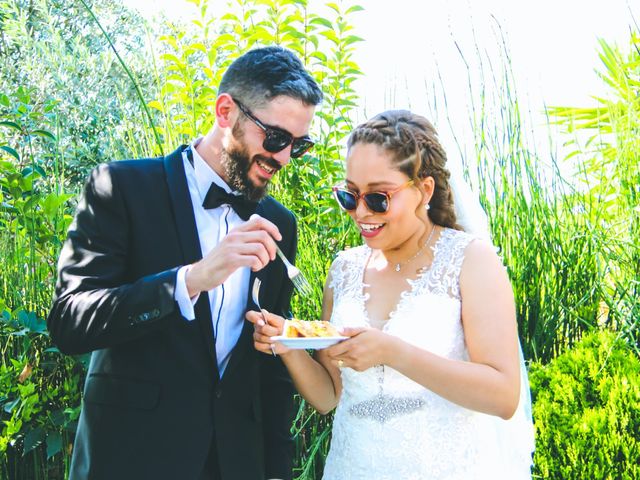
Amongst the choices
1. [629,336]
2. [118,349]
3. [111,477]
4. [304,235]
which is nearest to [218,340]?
[118,349]

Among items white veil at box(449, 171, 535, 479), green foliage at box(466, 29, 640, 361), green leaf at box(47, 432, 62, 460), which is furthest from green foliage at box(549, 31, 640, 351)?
green leaf at box(47, 432, 62, 460)

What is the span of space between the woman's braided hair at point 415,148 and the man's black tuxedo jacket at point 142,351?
0.78m

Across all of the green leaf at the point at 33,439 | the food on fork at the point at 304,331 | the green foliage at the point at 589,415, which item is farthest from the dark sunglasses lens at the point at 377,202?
the green leaf at the point at 33,439

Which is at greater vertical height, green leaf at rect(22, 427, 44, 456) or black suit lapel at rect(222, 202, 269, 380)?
black suit lapel at rect(222, 202, 269, 380)

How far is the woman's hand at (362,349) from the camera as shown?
92.9 inches

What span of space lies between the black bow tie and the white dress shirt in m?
0.03

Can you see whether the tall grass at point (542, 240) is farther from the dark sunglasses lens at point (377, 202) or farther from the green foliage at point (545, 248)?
the dark sunglasses lens at point (377, 202)

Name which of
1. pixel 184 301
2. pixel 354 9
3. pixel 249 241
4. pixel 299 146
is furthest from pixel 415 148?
pixel 354 9

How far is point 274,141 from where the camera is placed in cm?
264

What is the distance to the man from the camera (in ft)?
7.10

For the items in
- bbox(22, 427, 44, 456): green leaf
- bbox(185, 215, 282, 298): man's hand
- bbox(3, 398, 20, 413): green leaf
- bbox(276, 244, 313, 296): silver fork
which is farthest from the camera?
bbox(22, 427, 44, 456): green leaf

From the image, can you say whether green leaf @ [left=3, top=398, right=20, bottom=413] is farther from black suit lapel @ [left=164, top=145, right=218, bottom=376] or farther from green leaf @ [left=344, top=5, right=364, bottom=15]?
green leaf @ [left=344, top=5, right=364, bottom=15]

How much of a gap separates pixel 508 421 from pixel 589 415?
80 cm

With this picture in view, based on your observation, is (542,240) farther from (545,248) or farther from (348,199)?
(348,199)
